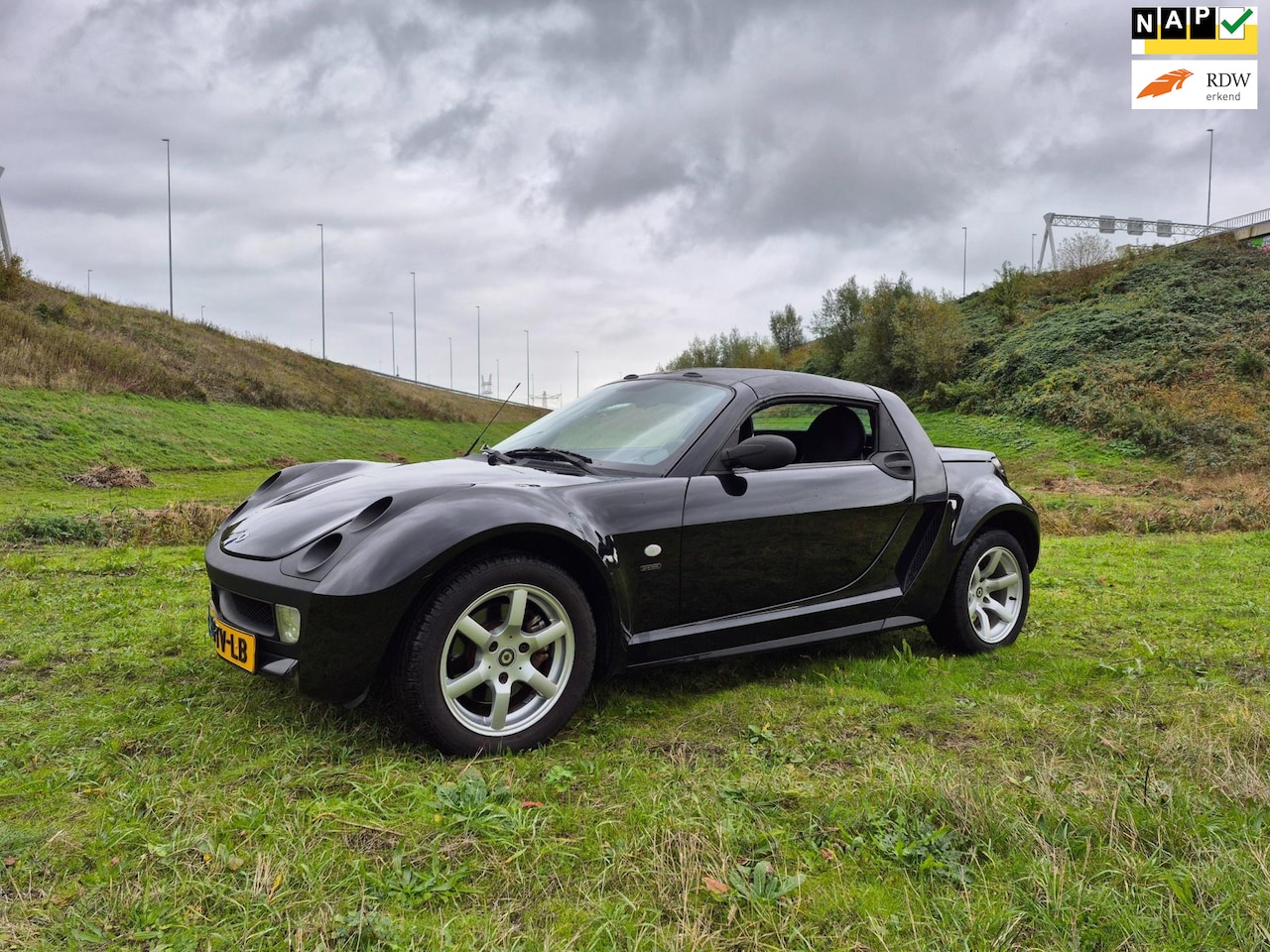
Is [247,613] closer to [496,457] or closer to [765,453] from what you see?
[496,457]

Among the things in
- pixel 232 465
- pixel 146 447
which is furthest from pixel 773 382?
pixel 232 465

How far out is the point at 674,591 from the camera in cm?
358

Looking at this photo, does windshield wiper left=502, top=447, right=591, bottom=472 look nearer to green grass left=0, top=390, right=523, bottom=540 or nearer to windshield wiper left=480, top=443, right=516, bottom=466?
windshield wiper left=480, top=443, right=516, bottom=466

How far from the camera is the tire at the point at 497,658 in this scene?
2.96 metres

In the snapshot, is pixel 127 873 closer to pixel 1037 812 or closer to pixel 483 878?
pixel 483 878

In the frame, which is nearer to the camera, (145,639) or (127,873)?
(127,873)

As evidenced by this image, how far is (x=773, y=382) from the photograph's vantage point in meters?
4.30

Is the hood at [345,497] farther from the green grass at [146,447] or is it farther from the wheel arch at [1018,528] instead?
the green grass at [146,447]

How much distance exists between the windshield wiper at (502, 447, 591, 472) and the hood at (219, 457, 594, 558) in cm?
14

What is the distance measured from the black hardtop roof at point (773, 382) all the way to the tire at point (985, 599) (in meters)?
1.08

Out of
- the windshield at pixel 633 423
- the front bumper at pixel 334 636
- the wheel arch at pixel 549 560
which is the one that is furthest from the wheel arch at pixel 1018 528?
the front bumper at pixel 334 636

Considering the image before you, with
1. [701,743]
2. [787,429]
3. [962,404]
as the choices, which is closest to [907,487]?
[787,429]

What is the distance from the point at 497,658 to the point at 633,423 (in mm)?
1407

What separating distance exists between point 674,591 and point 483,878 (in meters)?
1.54
